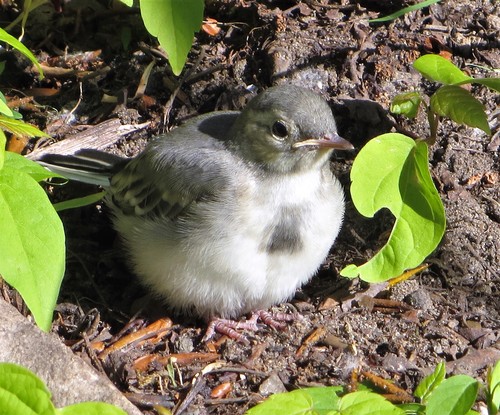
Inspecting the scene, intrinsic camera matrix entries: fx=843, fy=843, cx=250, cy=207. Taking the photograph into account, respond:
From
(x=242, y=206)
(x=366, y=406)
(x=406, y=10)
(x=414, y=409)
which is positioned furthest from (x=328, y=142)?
(x=366, y=406)

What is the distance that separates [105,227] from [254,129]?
5.57ft

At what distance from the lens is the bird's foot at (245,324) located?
5.46 metres

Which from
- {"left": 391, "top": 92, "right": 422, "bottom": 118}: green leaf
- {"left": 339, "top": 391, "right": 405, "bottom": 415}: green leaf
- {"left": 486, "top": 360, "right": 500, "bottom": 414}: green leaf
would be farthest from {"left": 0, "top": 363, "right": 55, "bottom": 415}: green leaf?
{"left": 391, "top": 92, "right": 422, "bottom": 118}: green leaf

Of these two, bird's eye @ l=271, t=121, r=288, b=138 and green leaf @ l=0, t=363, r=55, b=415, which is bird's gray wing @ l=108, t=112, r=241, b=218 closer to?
bird's eye @ l=271, t=121, r=288, b=138

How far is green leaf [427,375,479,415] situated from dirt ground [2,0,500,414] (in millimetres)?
1324

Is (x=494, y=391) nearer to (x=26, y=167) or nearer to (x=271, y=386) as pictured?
(x=271, y=386)

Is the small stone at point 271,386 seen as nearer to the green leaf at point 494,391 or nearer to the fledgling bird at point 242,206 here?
the fledgling bird at point 242,206

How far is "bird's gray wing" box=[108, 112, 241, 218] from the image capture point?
514 cm

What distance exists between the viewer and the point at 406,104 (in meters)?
5.23

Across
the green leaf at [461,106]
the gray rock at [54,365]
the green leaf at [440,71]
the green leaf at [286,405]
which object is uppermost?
the green leaf at [440,71]

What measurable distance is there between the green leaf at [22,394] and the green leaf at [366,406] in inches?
49.9

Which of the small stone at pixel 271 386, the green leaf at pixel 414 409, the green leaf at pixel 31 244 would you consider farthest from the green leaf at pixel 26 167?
the green leaf at pixel 414 409

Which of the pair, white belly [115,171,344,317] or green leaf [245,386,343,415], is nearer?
green leaf [245,386,343,415]

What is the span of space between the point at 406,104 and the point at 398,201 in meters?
1.19
